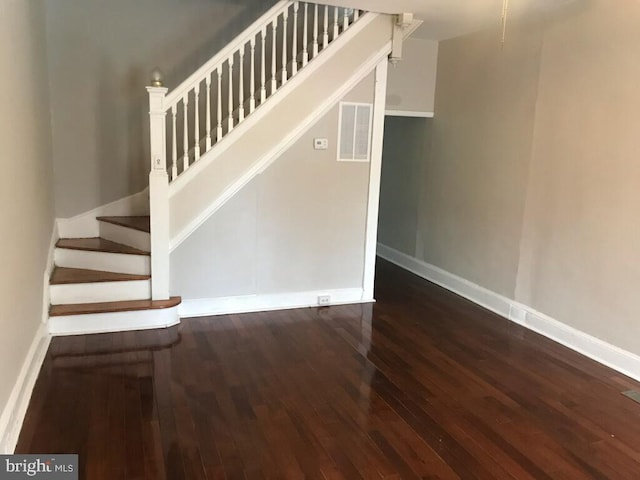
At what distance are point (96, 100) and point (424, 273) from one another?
3775 millimetres

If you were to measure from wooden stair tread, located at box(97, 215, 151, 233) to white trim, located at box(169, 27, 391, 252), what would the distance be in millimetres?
421

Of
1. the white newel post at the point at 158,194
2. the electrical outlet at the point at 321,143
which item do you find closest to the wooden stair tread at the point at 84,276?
the white newel post at the point at 158,194

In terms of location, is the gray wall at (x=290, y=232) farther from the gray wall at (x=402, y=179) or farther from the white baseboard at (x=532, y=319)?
the gray wall at (x=402, y=179)

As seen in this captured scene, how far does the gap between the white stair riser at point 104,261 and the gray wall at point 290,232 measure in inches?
10.1

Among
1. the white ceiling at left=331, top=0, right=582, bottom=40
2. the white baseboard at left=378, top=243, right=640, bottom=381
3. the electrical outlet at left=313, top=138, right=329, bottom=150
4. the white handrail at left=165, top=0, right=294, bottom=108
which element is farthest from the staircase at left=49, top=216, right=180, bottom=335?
the white baseboard at left=378, top=243, right=640, bottom=381

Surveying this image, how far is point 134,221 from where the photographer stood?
4.82 m

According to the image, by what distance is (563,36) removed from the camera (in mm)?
4043

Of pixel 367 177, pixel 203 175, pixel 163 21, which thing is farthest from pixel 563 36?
pixel 163 21

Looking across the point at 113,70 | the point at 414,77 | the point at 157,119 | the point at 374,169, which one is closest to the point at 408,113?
the point at 414,77

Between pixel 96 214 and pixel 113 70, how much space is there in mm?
1361

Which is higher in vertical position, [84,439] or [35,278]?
[35,278]

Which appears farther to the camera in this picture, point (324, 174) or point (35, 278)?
point (324, 174)

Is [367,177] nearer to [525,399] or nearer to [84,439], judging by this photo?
[525,399]

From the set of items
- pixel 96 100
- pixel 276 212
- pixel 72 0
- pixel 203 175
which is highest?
pixel 72 0
